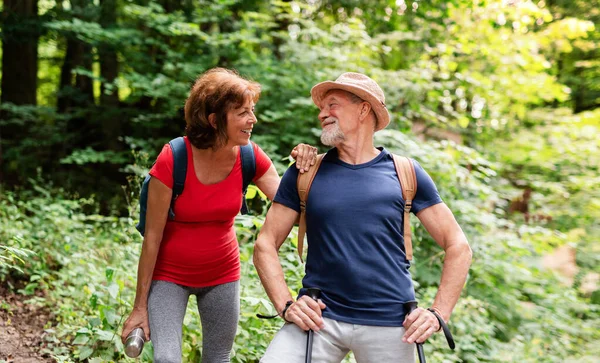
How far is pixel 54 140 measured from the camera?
11164mm

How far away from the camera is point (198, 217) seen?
2.95 metres

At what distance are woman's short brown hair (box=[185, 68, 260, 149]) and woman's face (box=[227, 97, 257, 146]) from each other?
0.07ft

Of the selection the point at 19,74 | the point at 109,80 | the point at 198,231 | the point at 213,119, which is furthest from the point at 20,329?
the point at 19,74

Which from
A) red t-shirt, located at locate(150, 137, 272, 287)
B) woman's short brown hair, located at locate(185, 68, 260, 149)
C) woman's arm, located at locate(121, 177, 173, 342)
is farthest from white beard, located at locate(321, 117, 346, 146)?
woman's arm, located at locate(121, 177, 173, 342)

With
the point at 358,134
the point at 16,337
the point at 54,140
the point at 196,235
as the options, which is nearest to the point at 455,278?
the point at 358,134

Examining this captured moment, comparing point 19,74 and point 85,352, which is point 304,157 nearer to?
point 85,352

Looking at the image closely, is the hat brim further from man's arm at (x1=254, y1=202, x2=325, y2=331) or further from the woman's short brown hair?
man's arm at (x1=254, y1=202, x2=325, y2=331)

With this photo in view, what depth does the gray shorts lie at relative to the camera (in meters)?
2.55

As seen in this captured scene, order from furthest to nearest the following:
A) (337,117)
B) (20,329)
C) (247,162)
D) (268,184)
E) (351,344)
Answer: (20,329)
(268,184)
(247,162)
(337,117)
(351,344)

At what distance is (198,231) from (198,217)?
0.10 m

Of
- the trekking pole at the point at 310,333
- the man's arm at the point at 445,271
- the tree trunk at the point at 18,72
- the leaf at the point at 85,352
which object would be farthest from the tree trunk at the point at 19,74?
the man's arm at the point at 445,271

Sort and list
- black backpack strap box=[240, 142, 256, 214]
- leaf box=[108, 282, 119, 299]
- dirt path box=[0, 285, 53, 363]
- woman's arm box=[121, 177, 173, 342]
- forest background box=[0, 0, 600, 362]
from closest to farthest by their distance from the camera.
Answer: woman's arm box=[121, 177, 173, 342] < black backpack strap box=[240, 142, 256, 214] < leaf box=[108, 282, 119, 299] < dirt path box=[0, 285, 53, 363] < forest background box=[0, 0, 600, 362]

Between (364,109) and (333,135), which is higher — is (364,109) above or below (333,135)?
above

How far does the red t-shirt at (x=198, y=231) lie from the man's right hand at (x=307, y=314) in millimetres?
670
